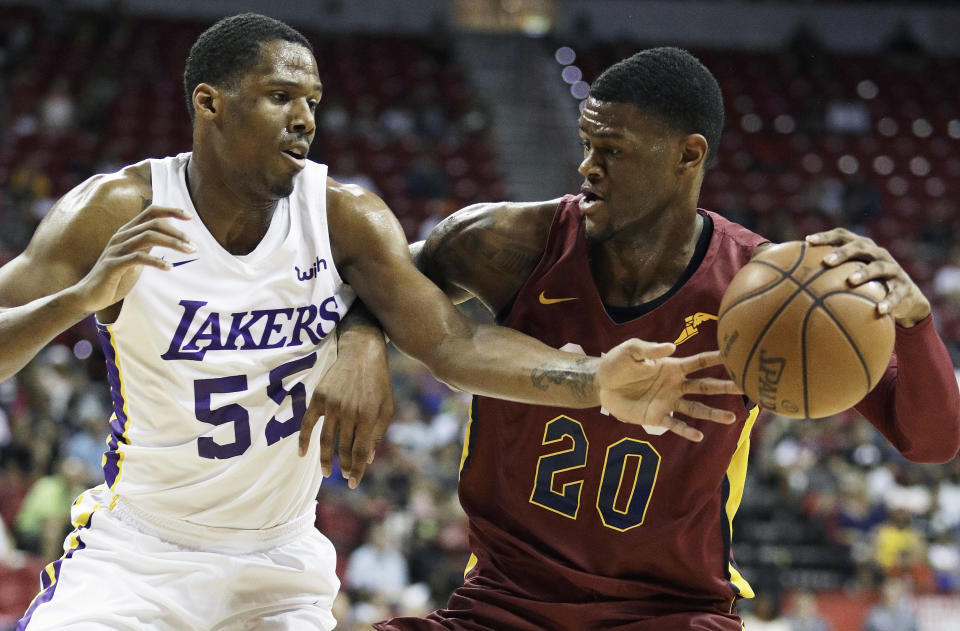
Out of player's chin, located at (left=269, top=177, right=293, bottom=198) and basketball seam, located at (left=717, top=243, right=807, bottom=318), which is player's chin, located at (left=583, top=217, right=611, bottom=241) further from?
player's chin, located at (left=269, top=177, right=293, bottom=198)

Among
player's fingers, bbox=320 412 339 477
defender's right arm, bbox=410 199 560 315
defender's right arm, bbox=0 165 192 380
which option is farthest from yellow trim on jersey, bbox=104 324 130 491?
defender's right arm, bbox=410 199 560 315

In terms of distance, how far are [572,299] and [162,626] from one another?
4.68 ft

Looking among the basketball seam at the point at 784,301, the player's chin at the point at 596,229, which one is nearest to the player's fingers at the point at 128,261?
the player's chin at the point at 596,229

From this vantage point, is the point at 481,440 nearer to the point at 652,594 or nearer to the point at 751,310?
the point at 652,594

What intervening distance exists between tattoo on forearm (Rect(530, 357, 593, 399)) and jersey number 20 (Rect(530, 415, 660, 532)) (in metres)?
0.27

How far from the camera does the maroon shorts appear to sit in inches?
116

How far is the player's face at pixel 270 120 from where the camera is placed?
2.98m

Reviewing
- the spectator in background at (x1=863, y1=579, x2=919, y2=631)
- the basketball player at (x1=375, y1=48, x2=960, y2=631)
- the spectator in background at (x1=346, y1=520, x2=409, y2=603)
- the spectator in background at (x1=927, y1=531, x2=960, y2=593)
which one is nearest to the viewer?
the basketball player at (x1=375, y1=48, x2=960, y2=631)

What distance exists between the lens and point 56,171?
12.4 m

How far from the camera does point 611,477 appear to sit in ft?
9.98

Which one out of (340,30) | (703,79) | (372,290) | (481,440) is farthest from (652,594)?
(340,30)

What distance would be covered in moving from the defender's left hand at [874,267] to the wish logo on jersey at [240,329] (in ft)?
4.55

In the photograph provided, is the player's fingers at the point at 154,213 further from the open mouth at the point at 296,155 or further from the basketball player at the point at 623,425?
the basketball player at the point at 623,425

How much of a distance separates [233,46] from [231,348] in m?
0.85
